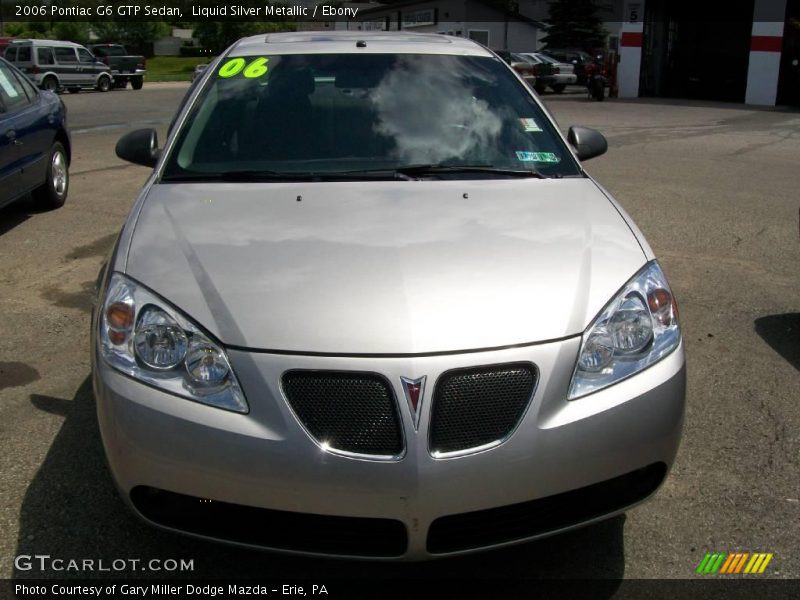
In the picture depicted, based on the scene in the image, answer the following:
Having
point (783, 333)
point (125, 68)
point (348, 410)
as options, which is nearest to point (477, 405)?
point (348, 410)

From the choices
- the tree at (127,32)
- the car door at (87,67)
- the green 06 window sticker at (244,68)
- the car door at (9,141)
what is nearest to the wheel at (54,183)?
the car door at (9,141)

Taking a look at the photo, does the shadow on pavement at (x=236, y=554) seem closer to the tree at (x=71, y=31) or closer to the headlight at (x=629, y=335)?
the headlight at (x=629, y=335)

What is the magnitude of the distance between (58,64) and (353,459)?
31495mm

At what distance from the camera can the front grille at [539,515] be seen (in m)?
2.34

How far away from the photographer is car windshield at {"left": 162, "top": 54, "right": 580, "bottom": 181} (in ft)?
11.5

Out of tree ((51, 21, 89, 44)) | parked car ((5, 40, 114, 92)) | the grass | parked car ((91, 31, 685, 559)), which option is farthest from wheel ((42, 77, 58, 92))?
tree ((51, 21, 89, 44))

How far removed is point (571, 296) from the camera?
254 cm

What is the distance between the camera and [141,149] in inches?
155

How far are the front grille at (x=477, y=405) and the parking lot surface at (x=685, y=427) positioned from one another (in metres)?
0.65

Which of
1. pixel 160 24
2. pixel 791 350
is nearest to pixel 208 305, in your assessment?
pixel 791 350

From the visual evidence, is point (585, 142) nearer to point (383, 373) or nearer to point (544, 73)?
point (383, 373)

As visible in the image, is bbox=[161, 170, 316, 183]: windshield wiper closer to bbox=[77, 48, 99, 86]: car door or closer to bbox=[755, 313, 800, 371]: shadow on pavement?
bbox=[755, 313, 800, 371]: shadow on pavement

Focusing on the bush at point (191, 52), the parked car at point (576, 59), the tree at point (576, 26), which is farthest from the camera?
the bush at point (191, 52)

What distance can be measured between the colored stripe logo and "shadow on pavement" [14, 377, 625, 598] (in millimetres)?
278
